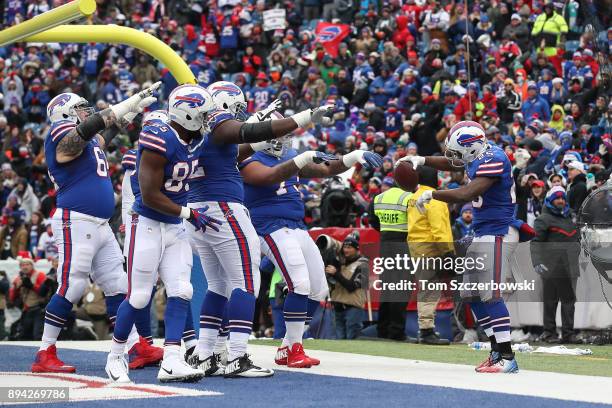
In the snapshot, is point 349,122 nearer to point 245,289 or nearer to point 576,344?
point 576,344

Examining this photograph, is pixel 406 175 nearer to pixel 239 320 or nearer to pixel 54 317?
pixel 239 320

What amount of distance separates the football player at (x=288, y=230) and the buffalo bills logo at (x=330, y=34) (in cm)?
1317

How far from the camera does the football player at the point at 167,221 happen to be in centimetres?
720

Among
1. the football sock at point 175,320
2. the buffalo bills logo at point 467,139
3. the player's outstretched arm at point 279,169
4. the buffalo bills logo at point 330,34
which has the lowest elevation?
the football sock at point 175,320

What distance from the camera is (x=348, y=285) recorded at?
39.8 ft

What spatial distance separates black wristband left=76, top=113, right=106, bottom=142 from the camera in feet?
26.1

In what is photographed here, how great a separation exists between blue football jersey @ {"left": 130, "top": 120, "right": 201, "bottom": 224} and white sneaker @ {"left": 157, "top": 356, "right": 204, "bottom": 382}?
2.94 ft

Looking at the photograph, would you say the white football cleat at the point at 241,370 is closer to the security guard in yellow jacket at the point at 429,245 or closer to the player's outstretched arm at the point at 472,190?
the player's outstretched arm at the point at 472,190

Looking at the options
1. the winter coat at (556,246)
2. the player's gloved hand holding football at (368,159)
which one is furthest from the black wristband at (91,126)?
the winter coat at (556,246)

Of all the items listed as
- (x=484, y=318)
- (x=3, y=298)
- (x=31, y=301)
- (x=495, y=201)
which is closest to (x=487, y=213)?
(x=495, y=201)

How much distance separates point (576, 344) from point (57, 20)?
643 cm

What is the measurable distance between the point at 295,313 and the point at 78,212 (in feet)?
5.56

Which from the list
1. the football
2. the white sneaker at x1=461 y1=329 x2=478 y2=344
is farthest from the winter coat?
the football

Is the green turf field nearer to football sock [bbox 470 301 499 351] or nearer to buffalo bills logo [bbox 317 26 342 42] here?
football sock [bbox 470 301 499 351]
